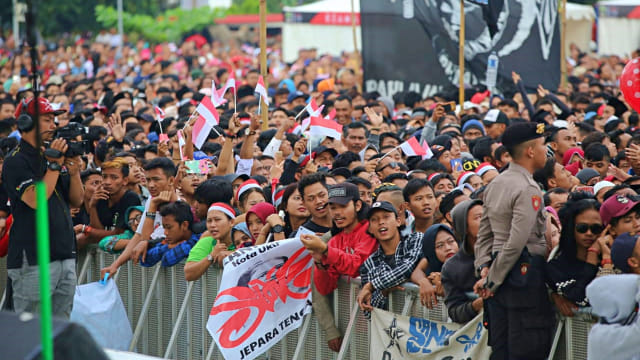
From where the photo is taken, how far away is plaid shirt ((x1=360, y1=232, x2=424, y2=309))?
21.1ft

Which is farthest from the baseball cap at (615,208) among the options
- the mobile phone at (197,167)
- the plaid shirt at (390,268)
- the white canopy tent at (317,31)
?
the white canopy tent at (317,31)

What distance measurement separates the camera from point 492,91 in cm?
1633

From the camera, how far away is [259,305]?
7.25 metres

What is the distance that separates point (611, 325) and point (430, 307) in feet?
4.68

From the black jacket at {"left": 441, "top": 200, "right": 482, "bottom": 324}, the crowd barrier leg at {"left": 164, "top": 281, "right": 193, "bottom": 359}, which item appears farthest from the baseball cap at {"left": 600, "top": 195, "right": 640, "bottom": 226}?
the crowd barrier leg at {"left": 164, "top": 281, "right": 193, "bottom": 359}

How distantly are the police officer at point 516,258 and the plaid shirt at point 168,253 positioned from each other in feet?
9.60

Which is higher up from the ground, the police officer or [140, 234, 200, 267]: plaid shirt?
the police officer

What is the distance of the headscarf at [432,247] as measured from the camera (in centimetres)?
647

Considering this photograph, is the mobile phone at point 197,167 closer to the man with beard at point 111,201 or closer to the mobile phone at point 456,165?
the man with beard at point 111,201

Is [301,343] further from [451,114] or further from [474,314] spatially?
[451,114]

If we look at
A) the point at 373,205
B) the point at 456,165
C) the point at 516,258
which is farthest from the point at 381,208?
the point at 456,165

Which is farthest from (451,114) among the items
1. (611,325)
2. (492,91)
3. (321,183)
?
(611,325)

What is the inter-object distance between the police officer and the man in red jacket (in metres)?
1.14

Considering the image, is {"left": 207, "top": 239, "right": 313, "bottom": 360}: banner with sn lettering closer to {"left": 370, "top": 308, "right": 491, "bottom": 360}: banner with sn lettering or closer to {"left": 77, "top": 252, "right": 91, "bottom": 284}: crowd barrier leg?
{"left": 370, "top": 308, "right": 491, "bottom": 360}: banner with sn lettering
